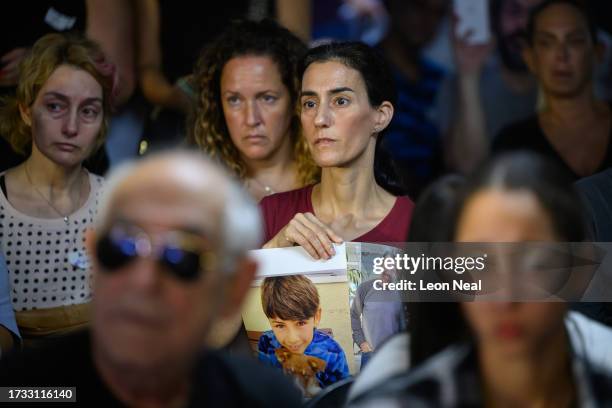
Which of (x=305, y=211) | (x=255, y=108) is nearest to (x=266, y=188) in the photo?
(x=255, y=108)

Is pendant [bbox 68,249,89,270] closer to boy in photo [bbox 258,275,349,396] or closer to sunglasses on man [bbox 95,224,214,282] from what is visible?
boy in photo [bbox 258,275,349,396]

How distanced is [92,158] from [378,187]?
1.06m

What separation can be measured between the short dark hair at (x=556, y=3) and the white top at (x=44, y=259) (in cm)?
211

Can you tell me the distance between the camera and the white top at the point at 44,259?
3139 mm

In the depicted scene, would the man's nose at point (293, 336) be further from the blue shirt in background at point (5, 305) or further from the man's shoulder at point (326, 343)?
the blue shirt in background at point (5, 305)

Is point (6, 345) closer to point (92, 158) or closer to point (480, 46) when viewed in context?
point (92, 158)

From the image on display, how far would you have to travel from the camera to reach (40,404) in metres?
1.80

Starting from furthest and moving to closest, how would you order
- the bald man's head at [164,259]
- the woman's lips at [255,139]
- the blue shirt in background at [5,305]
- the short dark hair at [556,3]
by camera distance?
the short dark hair at [556,3] → the woman's lips at [255,139] → the blue shirt in background at [5,305] → the bald man's head at [164,259]

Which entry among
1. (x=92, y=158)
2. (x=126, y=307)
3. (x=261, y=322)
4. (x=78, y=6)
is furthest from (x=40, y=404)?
(x=78, y=6)

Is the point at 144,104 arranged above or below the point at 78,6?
below

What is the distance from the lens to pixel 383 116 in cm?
332

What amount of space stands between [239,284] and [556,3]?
9.03 feet

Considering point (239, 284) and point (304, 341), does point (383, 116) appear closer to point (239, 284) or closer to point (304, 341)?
point (304, 341)

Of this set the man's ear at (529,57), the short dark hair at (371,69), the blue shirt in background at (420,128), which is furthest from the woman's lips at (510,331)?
the man's ear at (529,57)
